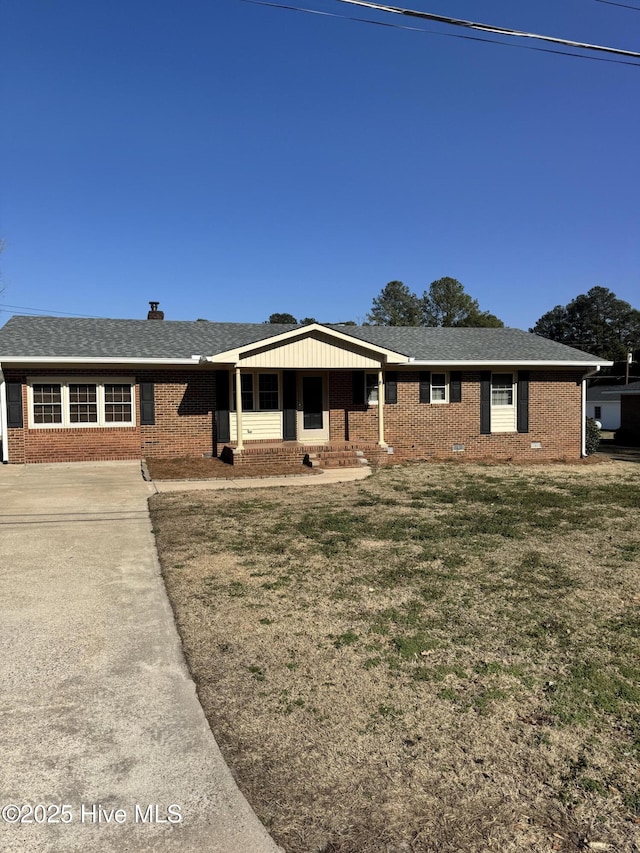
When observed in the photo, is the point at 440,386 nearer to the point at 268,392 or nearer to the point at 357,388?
the point at 357,388

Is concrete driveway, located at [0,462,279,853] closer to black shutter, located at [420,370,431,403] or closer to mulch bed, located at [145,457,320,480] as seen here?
mulch bed, located at [145,457,320,480]

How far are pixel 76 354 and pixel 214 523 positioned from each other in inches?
318

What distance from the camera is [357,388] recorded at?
16797 millimetres

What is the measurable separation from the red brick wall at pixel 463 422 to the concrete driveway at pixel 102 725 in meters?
10.9

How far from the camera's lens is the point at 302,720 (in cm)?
321

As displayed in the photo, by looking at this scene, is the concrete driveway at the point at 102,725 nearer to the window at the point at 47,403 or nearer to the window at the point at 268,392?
the window at the point at 47,403

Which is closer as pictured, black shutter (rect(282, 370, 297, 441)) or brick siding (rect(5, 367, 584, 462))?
brick siding (rect(5, 367, 584, 462))

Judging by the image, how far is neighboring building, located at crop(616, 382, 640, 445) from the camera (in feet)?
89.3

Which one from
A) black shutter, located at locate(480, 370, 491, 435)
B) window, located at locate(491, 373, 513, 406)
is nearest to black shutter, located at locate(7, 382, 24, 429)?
black shutter, located at locate(480, 370, 491, 435)

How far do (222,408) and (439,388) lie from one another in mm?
6377

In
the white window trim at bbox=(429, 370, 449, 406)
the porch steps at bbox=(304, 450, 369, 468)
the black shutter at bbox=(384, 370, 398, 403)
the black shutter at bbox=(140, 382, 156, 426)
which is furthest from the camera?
the white window trim at bbox=(429, 370, 449, 406)

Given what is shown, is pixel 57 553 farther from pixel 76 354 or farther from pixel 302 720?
pixel 76 354

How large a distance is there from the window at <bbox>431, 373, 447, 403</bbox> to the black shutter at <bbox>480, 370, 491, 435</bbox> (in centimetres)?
113

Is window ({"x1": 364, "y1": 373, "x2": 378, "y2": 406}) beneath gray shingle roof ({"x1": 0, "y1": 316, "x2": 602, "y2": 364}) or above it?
beneath
